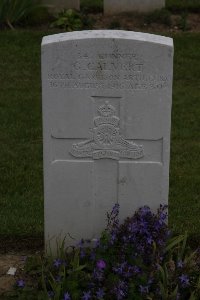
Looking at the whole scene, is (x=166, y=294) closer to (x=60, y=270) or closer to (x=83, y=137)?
(x=60, y=270)

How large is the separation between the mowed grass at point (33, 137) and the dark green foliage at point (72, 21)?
378 mm

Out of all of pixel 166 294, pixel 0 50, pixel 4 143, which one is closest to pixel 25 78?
pixel 0 50

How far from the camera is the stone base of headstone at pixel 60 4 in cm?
1094

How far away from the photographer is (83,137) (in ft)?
14.0

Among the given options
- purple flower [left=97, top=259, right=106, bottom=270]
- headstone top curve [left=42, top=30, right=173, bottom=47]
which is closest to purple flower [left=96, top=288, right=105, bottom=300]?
purple flower [left=97, top=259, right=106, bottom=270]

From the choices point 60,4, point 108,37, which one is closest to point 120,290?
→ point 108,37

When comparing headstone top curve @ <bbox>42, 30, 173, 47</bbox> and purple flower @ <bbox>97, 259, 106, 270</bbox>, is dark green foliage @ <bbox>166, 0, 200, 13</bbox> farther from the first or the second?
purple flower @ <bbox>97, 259, 106, 270</bbox>

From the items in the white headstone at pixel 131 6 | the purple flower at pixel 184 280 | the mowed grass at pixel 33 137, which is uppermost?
the white headstone at pixel 131 6

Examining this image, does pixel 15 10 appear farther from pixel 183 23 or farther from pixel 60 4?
pixel 183 23

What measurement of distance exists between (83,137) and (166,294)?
101cm

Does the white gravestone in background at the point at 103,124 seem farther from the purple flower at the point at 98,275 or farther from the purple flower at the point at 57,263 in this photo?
the purple flower at the point at 98,275

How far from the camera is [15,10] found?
10414mm

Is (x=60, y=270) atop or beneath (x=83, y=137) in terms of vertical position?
beneath

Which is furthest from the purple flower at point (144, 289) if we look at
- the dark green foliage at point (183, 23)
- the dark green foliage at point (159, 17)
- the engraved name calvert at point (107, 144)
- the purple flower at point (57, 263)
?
the dark green foliage at point (159, 17)
